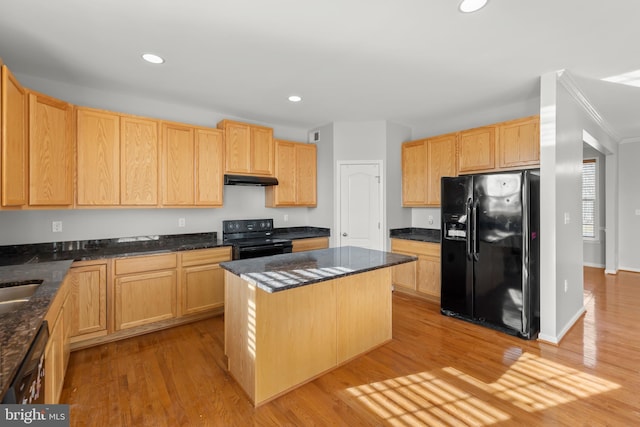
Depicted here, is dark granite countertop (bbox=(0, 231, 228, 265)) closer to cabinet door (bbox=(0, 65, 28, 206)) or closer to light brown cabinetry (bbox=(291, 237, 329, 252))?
cabinet door (bbox=(0, 65, 28, 206))

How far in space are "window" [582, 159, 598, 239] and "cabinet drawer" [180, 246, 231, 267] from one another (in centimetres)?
713

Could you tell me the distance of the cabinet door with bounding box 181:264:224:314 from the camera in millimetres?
3363

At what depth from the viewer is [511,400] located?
207 cm

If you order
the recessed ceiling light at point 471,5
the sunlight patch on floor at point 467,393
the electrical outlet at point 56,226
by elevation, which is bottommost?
the sunlight patch on floor at point 467,393

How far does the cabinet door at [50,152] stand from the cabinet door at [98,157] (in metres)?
0.09

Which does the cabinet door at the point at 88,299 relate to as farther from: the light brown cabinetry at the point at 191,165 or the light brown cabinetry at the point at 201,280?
the light brown cabinetry at the point at 191,165

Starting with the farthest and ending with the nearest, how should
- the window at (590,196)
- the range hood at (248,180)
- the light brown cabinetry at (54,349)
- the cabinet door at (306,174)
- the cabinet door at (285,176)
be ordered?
the window at (590,196) < the cabinet door at (306,174) < the cabinet door at (285,176) < the range hood at (248,180) < the light brown cabinetry at (54,349)

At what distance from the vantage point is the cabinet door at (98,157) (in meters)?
2.95

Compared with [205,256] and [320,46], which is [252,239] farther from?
[320,46]

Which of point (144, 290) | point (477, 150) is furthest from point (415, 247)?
point (144, 290)

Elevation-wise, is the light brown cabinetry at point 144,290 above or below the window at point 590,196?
below

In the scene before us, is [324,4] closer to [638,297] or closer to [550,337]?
[550,337]

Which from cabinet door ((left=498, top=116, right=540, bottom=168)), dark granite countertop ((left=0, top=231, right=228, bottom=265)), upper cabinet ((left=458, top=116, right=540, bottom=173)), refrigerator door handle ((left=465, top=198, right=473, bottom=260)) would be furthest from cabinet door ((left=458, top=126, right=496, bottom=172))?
dark granite countertop ((left=0, top=231, right=228, bottom=265))

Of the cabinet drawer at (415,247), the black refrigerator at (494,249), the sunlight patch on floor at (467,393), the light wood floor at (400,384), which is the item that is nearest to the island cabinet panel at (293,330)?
the light wood floor at (400,384)
